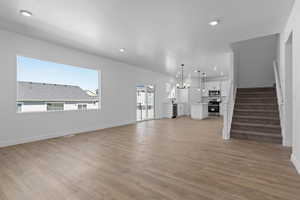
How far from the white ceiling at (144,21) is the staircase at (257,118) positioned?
2.22m

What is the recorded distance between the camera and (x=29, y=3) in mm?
2633

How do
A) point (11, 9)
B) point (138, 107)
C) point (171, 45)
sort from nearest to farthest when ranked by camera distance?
point (11, 9), point (171, 45), point (138, 107)

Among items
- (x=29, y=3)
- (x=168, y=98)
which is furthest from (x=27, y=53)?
(x=168, y=98)

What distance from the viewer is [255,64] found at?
648cm

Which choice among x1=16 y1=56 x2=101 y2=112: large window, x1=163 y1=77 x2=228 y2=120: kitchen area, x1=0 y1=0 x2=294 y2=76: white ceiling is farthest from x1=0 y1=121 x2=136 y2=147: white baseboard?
x1=163 y1=77 x2=228 y2=120: kitchen area

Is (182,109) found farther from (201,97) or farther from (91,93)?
(91,93)

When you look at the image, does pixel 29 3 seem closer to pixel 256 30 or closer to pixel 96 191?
pixel 96 191

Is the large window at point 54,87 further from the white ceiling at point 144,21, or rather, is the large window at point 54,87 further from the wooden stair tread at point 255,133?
the wooden stair tread at point 255,133

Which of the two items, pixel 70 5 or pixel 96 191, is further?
pixel 70 5

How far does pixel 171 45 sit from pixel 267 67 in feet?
15.5

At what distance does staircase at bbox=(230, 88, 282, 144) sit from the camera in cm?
409

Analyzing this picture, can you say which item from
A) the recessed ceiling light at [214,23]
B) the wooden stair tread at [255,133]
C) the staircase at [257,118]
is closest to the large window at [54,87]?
the recessed ceiling light at [214,23]

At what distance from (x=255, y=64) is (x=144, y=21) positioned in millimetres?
5785

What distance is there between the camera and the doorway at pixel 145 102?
822 centimetres
